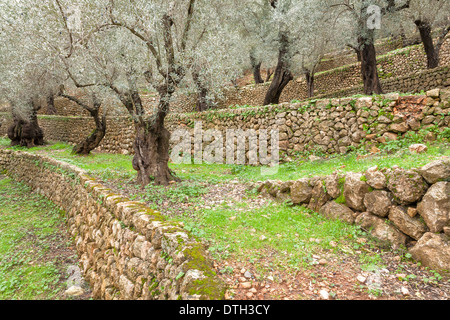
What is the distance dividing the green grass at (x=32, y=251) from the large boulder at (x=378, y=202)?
6.02 meters

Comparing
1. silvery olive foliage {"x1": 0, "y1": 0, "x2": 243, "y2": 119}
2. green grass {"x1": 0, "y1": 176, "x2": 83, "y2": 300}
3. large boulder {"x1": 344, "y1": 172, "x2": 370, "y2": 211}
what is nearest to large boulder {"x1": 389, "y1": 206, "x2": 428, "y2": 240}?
large boulder {"x1": 344, "y1": 172, "x2": 370, "y2": 211}

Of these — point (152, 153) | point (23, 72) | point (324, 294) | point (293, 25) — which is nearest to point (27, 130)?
point (23, 72)

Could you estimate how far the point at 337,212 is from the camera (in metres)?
4.51

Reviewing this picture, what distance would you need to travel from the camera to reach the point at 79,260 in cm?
611

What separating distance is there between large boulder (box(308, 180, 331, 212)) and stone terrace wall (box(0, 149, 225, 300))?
8.80ft

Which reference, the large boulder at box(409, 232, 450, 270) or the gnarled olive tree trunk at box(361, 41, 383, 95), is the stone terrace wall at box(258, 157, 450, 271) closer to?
the large boulder at box(409, 232, 450, 270)

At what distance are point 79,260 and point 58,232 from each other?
6.68 ft

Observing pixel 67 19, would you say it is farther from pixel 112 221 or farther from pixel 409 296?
pixel 409 296

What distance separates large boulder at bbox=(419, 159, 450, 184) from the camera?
337 cm

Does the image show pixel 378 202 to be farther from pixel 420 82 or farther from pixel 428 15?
pixel 428 15

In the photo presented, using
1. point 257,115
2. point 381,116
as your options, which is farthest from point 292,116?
point 381,116

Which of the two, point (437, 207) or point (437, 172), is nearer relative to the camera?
point (437, 207)

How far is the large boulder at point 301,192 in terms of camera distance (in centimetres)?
515

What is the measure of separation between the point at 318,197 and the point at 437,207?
6.35 feet
